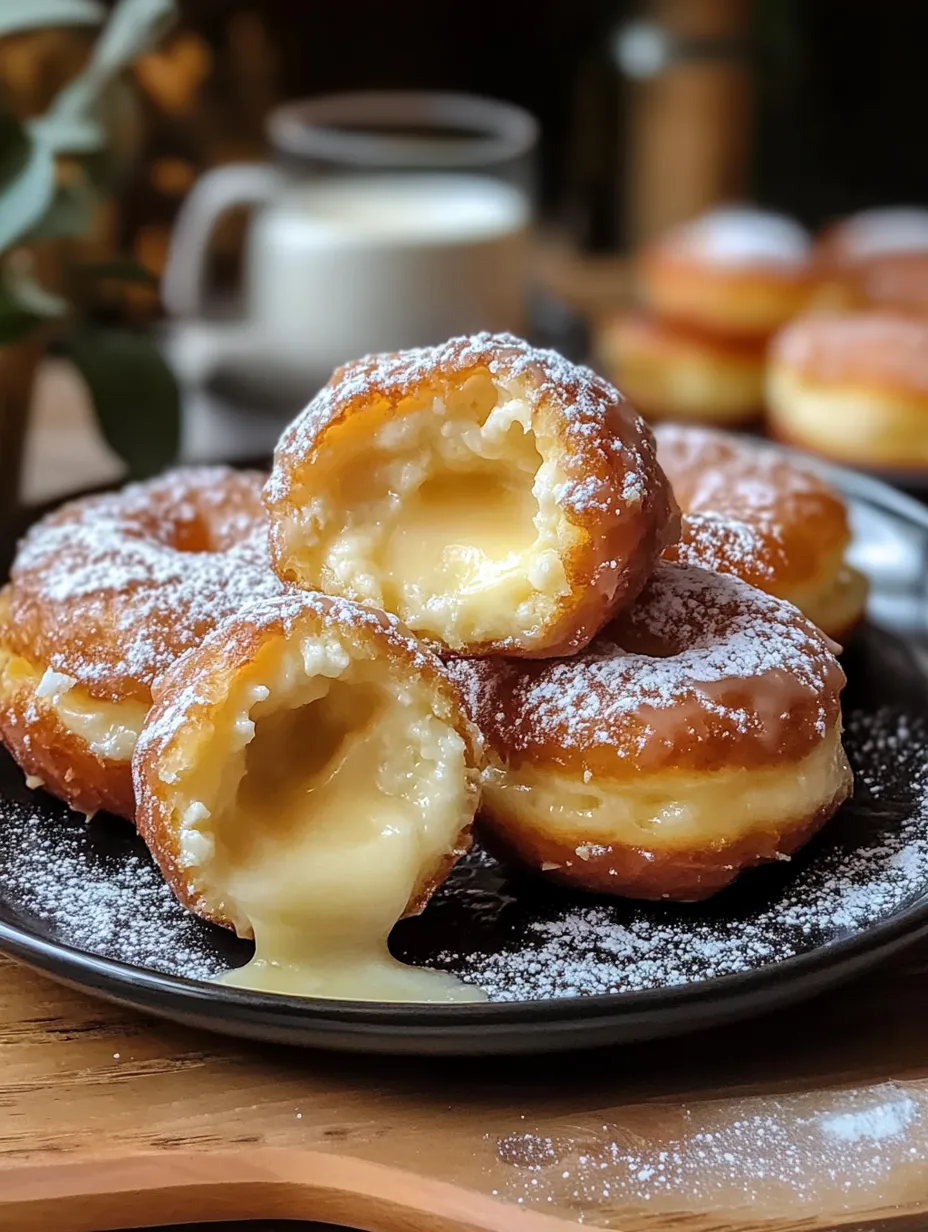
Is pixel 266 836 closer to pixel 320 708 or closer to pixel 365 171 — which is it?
pixel 320 708

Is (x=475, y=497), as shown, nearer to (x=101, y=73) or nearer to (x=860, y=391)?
(x=101, y=73)

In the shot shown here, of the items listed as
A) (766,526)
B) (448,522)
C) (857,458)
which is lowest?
(857,458)

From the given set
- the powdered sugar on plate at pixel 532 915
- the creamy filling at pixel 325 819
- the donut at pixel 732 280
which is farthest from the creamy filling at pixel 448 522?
the donut at pixel 732 280

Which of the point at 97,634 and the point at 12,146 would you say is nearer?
the point at 97,634

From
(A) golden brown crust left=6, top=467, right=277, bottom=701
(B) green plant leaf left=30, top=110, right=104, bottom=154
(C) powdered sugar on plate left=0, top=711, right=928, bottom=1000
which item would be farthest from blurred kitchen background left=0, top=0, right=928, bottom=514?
(C) powdered sugar on plate left=0, top=711, right=928, bottom=1000

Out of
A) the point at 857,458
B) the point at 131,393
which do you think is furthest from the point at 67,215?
the point at 857,458

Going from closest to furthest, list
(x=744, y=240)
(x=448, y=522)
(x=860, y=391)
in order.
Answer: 1. (x=448, y=522)
2. (x=860, y=391)
3. (x=744, y=240)

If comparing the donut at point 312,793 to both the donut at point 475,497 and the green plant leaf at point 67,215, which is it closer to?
the donut at point 475,497
